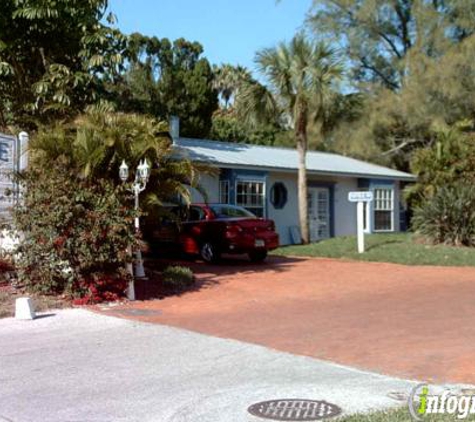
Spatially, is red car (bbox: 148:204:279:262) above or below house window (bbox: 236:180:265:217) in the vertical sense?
below

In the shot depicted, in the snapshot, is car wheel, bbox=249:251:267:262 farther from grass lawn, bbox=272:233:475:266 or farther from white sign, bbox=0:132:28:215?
white sign, bbox=0:132:28:215

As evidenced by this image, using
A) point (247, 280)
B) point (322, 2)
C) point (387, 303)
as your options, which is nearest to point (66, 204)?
point (247, 280)

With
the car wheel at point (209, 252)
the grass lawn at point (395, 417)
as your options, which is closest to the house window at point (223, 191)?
the car wheel at point (209, 252)

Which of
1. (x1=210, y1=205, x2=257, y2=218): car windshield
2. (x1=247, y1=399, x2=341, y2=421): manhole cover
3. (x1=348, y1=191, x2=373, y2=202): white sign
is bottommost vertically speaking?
(x1=247, y1=399, x2=341, y2=421): manhole cover

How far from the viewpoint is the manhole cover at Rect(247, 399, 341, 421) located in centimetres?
538

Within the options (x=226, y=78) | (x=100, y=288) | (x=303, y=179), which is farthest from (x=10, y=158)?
(x=226, y=78)

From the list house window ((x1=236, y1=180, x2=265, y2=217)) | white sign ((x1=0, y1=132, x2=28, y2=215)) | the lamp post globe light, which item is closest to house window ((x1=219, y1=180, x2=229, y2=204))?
house window ((x1=236, y1=180, x2=265, y2=217))

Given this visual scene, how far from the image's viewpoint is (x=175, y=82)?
3716 cm

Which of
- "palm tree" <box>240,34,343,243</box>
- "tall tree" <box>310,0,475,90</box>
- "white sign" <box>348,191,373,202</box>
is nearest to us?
"white sign" <box>348,191,373,202</box>

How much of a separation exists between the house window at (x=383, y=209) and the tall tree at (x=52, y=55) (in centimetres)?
1555

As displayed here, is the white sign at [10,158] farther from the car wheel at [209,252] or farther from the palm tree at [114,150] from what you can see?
the car wheel at [209,252]

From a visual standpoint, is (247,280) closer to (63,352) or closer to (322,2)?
(63,352)

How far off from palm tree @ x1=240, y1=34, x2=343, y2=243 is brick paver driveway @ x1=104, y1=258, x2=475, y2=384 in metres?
6.04

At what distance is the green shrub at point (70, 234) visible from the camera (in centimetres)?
1118
